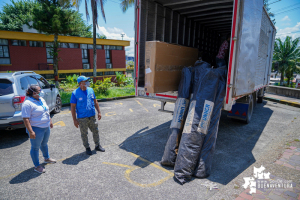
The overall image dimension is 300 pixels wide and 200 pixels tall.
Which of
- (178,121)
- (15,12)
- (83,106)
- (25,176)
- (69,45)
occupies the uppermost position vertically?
(15,12)

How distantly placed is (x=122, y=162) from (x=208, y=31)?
22.2ft

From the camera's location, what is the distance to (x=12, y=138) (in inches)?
209

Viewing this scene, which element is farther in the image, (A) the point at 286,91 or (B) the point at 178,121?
(A) the point at 286,91

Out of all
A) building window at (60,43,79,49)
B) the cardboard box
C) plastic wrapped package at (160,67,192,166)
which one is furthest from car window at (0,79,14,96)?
building window at (60,43,79,49)

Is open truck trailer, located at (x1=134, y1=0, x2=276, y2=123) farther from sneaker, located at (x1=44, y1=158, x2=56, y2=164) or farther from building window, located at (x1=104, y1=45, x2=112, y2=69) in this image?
building window, located at (x1=104, y1=45, x2=112, y2=69)

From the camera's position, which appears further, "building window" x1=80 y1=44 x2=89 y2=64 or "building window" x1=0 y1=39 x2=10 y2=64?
"building window" x1=80 y1=44 x2=89 y2=64

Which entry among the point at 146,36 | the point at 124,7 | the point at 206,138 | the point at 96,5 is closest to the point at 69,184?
the point at 206,138

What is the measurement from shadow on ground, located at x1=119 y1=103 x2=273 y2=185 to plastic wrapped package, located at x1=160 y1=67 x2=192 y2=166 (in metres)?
0.24

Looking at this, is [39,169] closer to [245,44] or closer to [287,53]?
[245,44]

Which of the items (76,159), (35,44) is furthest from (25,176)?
(35,44)

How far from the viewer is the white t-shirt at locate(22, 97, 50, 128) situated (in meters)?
A: 3.43

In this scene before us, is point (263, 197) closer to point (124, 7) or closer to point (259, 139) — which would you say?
point (259, 139)

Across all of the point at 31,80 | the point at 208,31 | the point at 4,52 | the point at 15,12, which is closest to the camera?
the point at 31,80

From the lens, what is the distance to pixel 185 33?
668 centimetres
